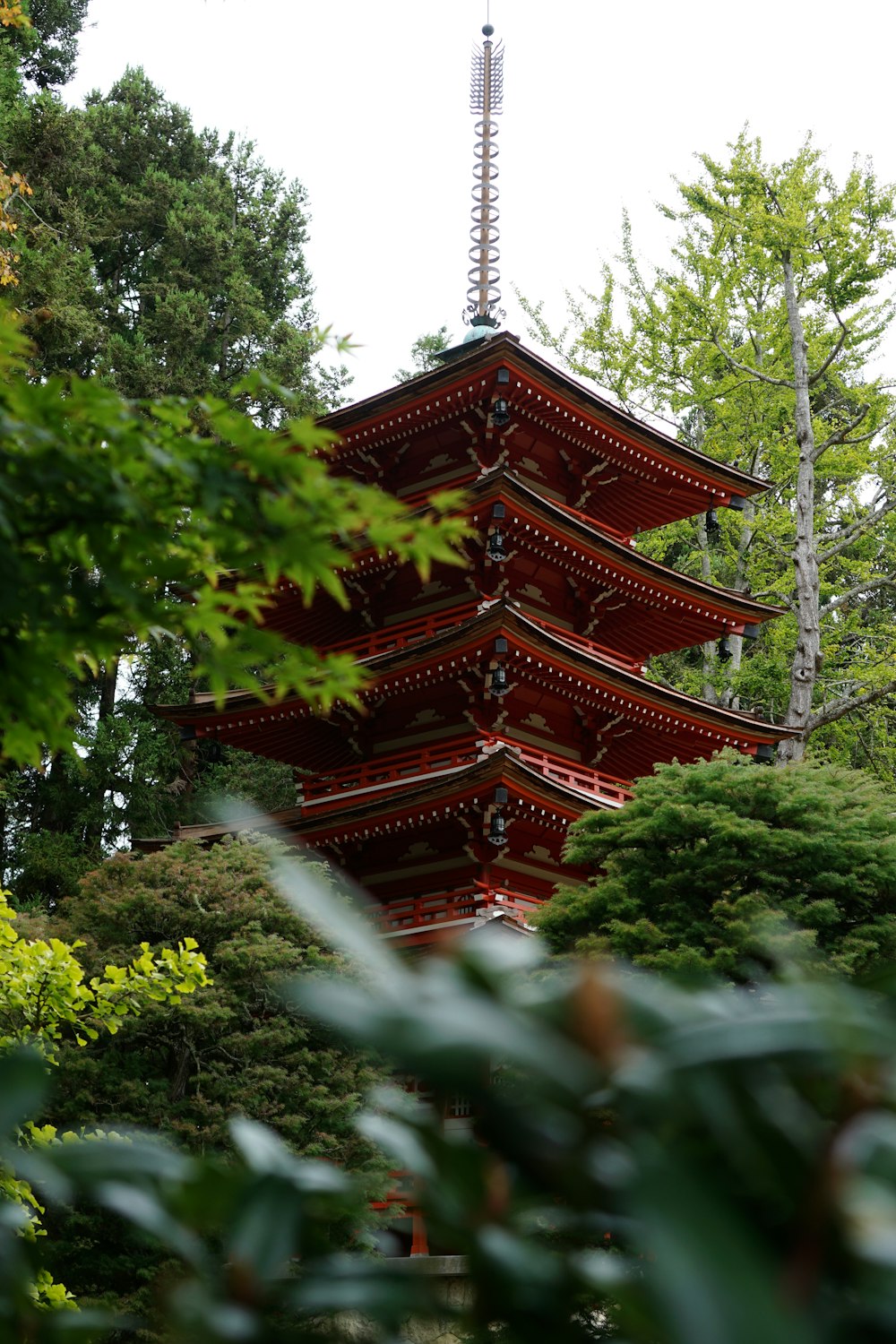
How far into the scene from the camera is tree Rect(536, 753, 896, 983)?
7.62 metres

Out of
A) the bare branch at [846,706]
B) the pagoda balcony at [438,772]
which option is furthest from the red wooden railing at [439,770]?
the bare branch at [846,706]

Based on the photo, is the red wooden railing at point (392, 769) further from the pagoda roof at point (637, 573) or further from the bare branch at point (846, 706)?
the bare branch at point (846, 706)

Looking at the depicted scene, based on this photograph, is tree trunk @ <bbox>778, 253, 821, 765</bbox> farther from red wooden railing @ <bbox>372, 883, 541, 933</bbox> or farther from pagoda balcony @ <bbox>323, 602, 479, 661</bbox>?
red wooden railing @ <bbox>372, 883, 541, 933</bbox>

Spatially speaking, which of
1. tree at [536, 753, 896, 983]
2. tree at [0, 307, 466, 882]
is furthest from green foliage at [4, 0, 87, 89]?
tree at [0, 307, 466, 882]

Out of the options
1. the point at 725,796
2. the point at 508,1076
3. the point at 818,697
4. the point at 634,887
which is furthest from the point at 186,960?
the point at 818,697

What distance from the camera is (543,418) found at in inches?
584

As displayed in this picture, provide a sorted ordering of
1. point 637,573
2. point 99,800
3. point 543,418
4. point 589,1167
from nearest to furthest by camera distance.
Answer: point 589,1167, point 637,573, point 543,418, point 99,800

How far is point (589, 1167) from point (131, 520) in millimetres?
1029

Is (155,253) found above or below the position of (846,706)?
above

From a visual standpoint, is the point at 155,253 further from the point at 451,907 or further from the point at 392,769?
the point at 451,907

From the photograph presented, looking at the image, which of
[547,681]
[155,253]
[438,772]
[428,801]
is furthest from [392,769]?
[155,253]

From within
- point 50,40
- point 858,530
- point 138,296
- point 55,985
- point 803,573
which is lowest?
point 55,985

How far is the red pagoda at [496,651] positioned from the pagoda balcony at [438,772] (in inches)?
1.2

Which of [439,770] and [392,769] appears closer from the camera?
[439,770]
